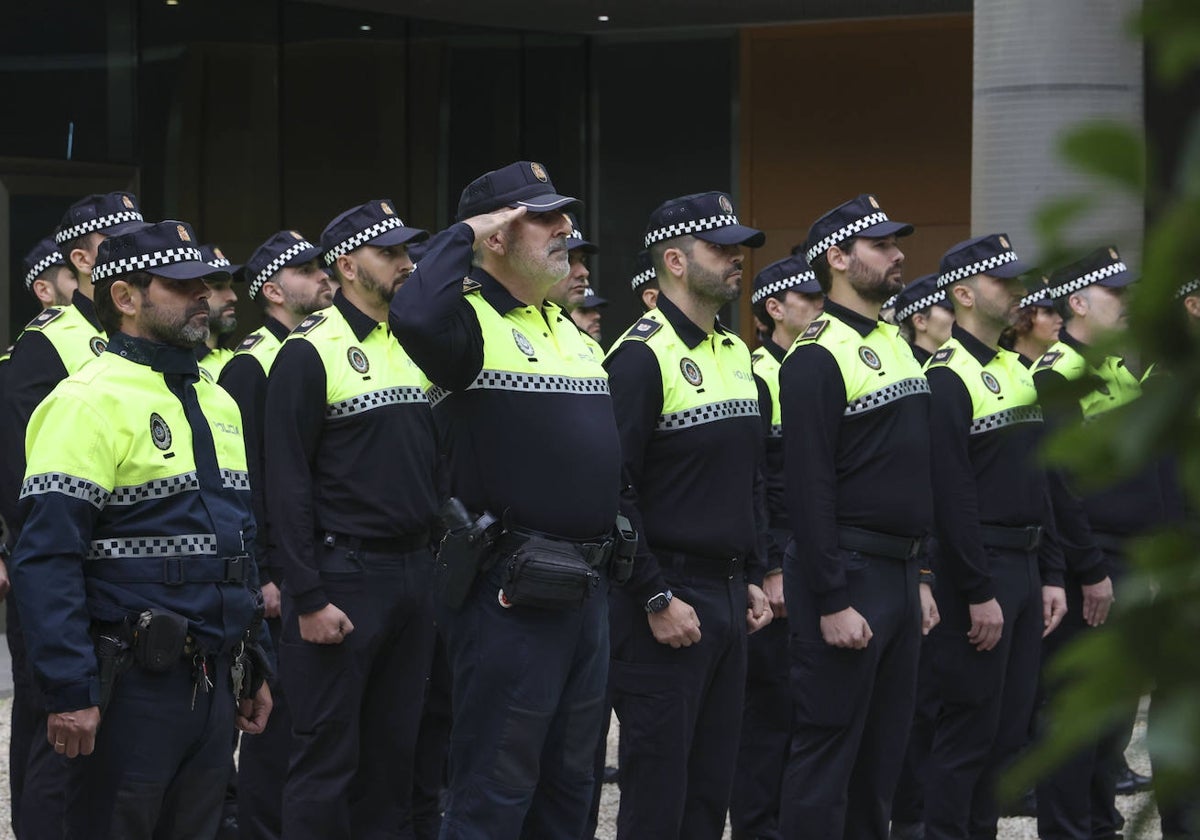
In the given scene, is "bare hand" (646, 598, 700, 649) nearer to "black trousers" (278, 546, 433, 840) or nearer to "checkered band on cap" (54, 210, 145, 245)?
"black trousers" (278, 546, 433, 840)

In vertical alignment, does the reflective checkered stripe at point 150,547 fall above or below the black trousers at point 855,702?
above

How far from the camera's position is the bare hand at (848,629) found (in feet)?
16.5

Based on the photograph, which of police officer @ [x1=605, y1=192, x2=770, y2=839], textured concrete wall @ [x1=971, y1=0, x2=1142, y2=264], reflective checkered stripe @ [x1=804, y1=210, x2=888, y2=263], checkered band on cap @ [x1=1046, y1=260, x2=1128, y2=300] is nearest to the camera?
police officer @ [x1=605, y1=192, x2=770, y2=839]

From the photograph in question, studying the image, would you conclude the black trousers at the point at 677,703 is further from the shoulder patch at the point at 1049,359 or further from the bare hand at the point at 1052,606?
the shoulder patch at the point at 1049,359

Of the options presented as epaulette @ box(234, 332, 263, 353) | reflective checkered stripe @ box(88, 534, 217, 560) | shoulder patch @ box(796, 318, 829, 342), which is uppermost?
shoulder patch @ box(796, 318, 829, 342)

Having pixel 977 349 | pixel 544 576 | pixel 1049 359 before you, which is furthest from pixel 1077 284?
pixel 544 576

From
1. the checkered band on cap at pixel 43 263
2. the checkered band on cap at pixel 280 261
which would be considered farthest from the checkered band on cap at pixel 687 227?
the checkered band on cap at pixel 43 263

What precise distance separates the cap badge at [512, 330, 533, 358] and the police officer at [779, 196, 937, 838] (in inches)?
46.5

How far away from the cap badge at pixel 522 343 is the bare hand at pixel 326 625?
1.20 meters

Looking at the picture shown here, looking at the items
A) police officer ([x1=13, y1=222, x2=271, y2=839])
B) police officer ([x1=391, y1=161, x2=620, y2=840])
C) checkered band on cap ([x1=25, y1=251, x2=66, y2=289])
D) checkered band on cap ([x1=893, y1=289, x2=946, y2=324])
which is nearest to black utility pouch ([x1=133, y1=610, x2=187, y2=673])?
police officer ([x1=13, y1=222, x2=271, y2=839])

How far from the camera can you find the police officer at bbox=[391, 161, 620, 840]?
4.06m

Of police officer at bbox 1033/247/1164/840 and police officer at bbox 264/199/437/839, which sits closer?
police officer at bbox 264/199/437/839

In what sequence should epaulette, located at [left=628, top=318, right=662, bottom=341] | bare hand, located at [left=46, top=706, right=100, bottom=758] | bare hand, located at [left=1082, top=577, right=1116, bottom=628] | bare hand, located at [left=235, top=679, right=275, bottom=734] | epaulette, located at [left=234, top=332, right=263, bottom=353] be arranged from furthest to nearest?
1. epaulette, located at [left=234, top=332, right=263, bottom=353]
2. bare hand, located at [left=1082, top=577, right=1116, bottom=628]
3. epaulette, located at [left=628, top=318, right=662, bottom=341]
4. bare hand, located at [left=235, top=679, right=275, bottom=734]
5. bare hand, located at [left=46, top=706, right=100, bottom=758]

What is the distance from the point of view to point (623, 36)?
16266mm
